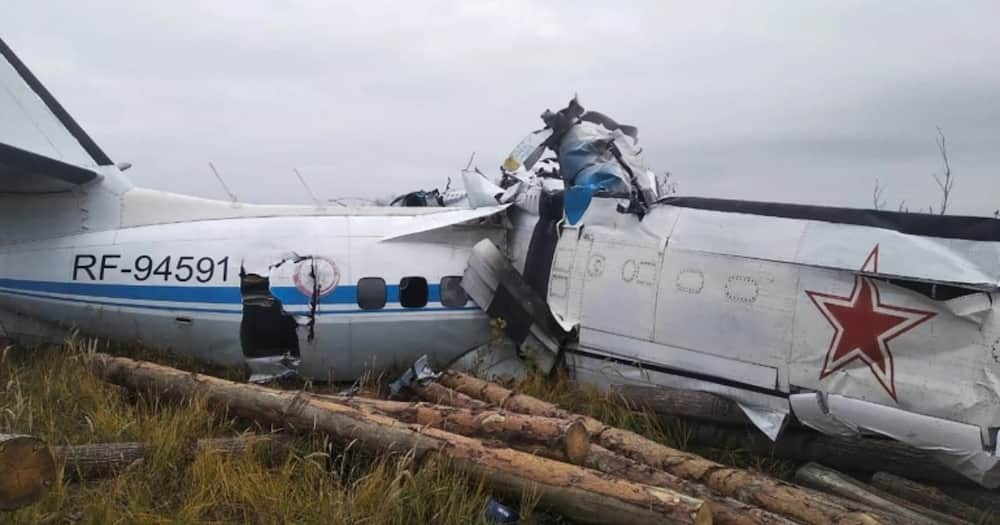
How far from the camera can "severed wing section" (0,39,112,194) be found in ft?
29.4

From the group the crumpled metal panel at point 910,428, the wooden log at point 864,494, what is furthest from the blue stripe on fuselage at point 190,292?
the wooden log at point 864,494

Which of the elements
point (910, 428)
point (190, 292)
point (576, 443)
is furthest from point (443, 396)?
point (910, 428)

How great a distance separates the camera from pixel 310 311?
822 cm

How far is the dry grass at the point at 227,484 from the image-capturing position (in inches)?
183

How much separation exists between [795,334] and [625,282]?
169cm

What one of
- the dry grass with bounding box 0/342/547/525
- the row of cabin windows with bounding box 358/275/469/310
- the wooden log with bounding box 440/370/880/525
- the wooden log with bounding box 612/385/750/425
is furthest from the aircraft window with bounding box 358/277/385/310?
the wooden log with bounding box 612/385/750/425

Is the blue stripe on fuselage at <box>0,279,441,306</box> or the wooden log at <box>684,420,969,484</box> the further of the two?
the blue stripe on fuselage at <box>0,279,441,306</box>

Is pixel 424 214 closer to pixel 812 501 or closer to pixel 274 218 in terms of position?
pixel 274 218

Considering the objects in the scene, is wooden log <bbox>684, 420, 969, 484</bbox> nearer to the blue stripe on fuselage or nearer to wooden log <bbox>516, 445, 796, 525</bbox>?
wooden log <bbox>516, 445, 796, 525</bbox>

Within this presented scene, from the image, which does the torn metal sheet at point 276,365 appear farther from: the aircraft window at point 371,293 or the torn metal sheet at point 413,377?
the torn metal sheet at point 413,377

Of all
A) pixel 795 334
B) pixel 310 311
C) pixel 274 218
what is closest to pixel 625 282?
pixel 795 334

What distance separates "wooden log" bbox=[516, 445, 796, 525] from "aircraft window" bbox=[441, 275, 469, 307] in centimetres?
329

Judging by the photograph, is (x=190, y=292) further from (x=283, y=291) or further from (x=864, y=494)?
(x=864, y=494)

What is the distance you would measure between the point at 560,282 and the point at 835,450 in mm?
3071
